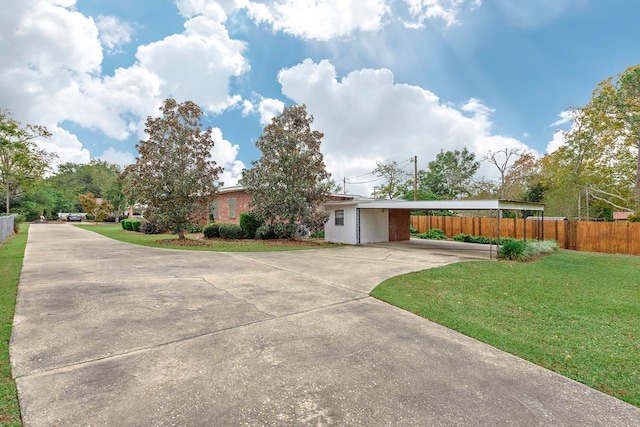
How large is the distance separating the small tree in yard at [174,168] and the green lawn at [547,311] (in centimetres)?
1039

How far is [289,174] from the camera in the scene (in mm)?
14047

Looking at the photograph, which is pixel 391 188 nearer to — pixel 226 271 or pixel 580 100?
pixel 580 100

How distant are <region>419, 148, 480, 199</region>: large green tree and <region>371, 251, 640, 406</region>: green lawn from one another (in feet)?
86.7

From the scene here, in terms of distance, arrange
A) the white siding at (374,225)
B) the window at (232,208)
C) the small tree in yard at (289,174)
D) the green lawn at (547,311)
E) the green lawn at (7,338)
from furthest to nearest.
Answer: the window at (232,208) → the white siding at (374,225) → the small tree in yard at (289,174) → the green lawn at (547,311) → the green lawn at (7,338)

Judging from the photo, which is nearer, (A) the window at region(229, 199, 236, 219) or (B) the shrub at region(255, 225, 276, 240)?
(B) the shrub at region(255, 225, 276, 240)

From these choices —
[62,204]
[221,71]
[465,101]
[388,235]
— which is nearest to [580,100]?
[465,101]

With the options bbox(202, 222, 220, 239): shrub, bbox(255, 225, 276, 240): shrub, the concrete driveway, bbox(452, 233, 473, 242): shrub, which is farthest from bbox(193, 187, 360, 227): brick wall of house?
the concrete driveway

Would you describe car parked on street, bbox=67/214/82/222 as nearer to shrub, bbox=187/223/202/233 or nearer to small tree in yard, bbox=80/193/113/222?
small tree in yard, bbox=80/193/113/222

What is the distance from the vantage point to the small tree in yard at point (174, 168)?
43.4ft

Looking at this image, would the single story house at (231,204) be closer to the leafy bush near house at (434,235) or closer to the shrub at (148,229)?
the shrub at (148,229)

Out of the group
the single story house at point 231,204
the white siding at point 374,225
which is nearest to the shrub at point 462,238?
the white siding at point 374,225

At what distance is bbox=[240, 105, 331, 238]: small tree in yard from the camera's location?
1387 cm

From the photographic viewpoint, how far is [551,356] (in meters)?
3.36

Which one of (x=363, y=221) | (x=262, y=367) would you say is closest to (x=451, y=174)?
(x=363, y=221)
